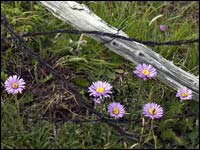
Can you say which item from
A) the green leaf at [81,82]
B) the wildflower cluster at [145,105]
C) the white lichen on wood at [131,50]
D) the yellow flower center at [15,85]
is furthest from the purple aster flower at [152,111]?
the yellow flower center at [15,85]

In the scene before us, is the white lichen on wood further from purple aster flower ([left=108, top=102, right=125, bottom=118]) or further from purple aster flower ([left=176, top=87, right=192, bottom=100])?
purple aster flower ([left=108, top=102, right=125, bottom=118])

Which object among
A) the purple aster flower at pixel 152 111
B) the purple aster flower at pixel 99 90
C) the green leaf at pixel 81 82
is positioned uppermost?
the green leaf at pixel 81 82

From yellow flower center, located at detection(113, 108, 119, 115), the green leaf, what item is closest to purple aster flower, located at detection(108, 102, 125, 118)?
yellow flower center, located at detection(113, 108, 119, 115)

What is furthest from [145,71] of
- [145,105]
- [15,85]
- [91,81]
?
[15,85]

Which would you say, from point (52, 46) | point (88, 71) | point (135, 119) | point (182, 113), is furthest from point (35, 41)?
point (182, 113)

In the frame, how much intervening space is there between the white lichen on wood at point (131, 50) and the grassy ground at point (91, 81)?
4.6 inches

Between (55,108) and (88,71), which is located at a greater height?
(88,71)

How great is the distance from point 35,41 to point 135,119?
104 centimetres

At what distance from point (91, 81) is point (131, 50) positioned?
0.37 m

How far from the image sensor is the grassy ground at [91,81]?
2.37 metres

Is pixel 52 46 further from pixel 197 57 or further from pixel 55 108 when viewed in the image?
pixel 197 57

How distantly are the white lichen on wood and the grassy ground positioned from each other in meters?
0.12

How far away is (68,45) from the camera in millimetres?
2947

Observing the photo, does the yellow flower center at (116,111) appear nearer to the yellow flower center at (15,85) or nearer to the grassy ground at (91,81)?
the grassy ground at (91,81)
